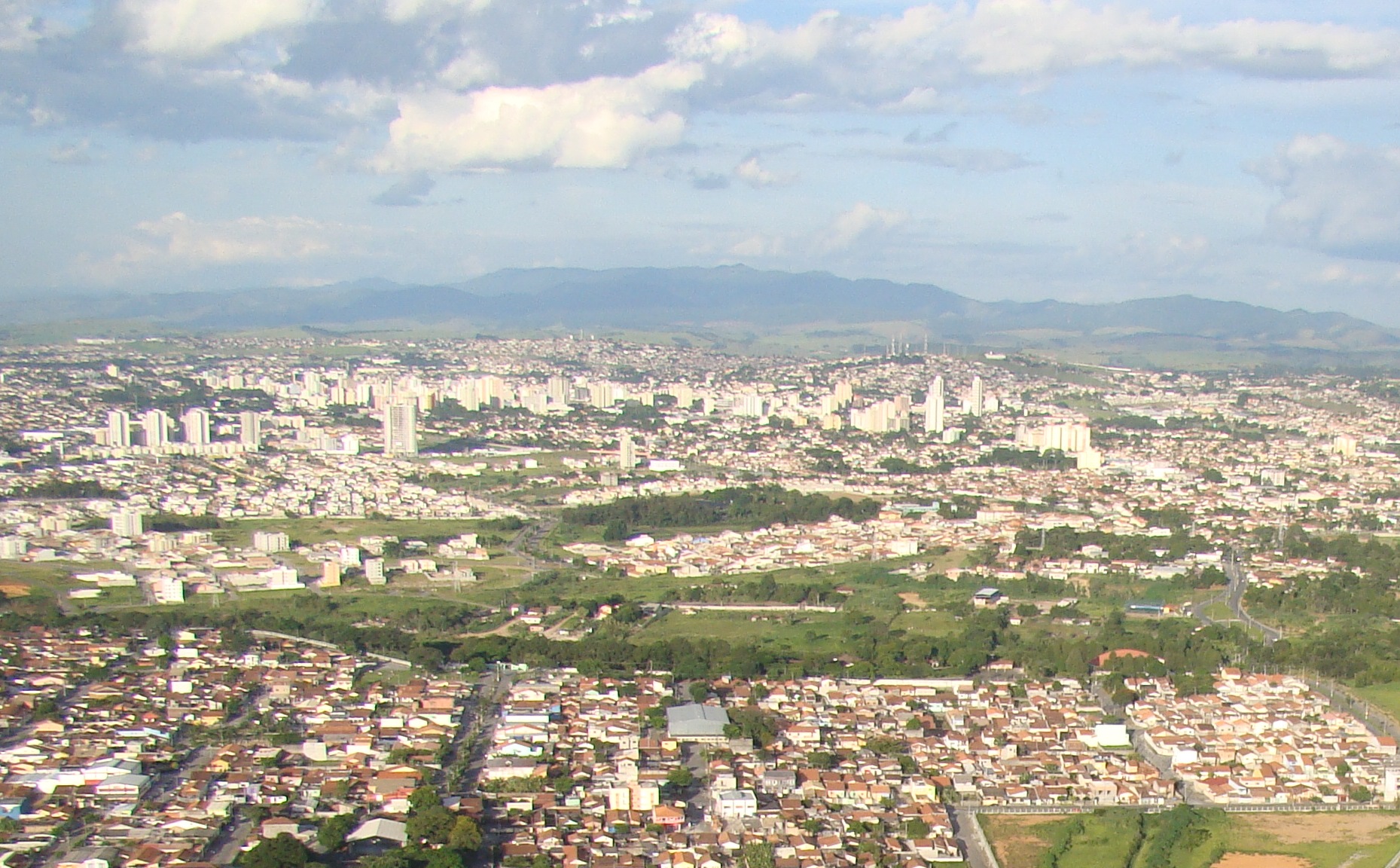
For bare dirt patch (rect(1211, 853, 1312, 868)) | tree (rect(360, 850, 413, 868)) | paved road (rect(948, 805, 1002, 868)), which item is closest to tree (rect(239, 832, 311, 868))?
tree (rect(360, 850, 413, 868))

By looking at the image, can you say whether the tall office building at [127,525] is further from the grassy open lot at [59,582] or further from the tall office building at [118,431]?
the tall office building at [118,431]

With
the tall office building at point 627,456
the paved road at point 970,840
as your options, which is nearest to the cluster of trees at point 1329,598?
the paved road at point 970,840

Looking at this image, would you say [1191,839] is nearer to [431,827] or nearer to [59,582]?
[431,827]

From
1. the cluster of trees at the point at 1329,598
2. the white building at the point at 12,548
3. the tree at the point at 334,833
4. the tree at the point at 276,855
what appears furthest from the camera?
the white building at the point at 12,548

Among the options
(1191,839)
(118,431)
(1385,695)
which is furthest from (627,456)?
(1191,839)

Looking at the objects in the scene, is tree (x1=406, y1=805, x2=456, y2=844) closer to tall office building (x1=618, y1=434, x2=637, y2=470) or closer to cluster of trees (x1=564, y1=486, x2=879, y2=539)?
cluster of trees (x1=564, y1=486, x2=879, y2=539)

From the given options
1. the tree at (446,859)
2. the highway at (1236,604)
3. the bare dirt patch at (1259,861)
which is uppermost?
the tree at (446,859)
